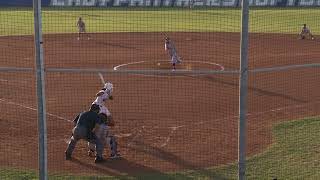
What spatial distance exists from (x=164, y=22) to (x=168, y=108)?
24874 mm

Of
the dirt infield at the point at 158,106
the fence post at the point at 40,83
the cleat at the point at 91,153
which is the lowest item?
the cleat at the point at 91,153

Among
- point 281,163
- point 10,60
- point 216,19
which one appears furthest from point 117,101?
point 216,19

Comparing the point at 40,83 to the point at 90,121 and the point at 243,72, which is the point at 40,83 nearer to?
the point at 243,72

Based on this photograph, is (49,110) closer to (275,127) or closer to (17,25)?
(275,127)

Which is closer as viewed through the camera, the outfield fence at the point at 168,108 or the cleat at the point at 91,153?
the outfield fence at the point at 168,108

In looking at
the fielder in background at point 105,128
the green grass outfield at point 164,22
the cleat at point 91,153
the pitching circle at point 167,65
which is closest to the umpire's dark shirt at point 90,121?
the fielder in background at point 105,128

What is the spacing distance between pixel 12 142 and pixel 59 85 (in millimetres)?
6482

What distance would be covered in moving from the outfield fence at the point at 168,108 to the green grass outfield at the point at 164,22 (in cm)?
490

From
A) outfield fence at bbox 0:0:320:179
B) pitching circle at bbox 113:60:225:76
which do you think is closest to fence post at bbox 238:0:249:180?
outfield fence at bbox 0:0:320:179

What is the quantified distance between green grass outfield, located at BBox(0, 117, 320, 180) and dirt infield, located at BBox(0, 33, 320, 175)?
14.2 inches

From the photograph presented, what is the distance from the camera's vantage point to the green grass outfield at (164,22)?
117ft

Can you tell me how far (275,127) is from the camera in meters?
13.6

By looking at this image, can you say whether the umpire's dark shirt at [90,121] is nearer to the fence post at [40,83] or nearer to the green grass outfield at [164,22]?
the fence post at [40,83]

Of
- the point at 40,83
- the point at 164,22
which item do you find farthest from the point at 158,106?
the point at 164,22
